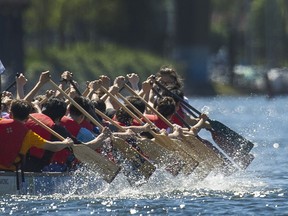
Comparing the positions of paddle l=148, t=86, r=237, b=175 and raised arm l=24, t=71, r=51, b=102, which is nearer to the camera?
raised arm l=24, t=71, r=51, b=102

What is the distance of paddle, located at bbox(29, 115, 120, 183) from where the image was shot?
18.8m

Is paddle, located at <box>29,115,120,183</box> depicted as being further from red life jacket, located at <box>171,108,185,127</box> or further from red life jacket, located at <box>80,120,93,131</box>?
red life jacket, located at <box>171,108,185,127</box>

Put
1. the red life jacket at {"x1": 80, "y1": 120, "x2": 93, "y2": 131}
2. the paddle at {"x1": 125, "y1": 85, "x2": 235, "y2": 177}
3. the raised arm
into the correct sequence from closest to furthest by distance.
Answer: the red life jacket at {"x1": 80, "y1": 120, "x2": 93, "y2": 131}, the raised arm, the paddle at {"x1": 125, "y1": 85, "x2": 235, "y2": 177}

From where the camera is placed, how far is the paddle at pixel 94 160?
61.5ft

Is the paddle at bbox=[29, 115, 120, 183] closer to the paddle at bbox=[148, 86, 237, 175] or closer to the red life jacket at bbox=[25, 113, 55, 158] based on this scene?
the red life jacket at bbox=[25, 113, 55, 158]

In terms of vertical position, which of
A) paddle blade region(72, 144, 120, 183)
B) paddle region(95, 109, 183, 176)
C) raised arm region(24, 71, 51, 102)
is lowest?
paddle blade region(72, 144, 120, 183)

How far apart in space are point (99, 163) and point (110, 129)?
6.60 feet

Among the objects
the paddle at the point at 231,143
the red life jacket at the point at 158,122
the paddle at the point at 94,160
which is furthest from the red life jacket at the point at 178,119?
the paddle at the point at 94,160

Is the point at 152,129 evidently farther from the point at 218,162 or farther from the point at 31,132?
the point at 31,132

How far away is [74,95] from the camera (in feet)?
68.7

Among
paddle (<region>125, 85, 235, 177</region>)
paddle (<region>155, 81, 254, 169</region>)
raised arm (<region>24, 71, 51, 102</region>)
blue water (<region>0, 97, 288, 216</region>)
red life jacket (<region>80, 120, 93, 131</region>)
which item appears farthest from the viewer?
paddle (<region>155, 81, 254, 169</region>)

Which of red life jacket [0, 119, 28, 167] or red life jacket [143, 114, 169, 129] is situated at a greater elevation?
red life jacket [143, 114, 169, 129]

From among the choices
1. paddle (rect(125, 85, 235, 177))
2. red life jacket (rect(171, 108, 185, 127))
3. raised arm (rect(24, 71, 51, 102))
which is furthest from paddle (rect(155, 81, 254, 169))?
raised arm (rect(24, 71, 51, 102))

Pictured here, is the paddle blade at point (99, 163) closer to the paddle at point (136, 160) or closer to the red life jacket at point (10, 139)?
the paddle at point (136, 160)
